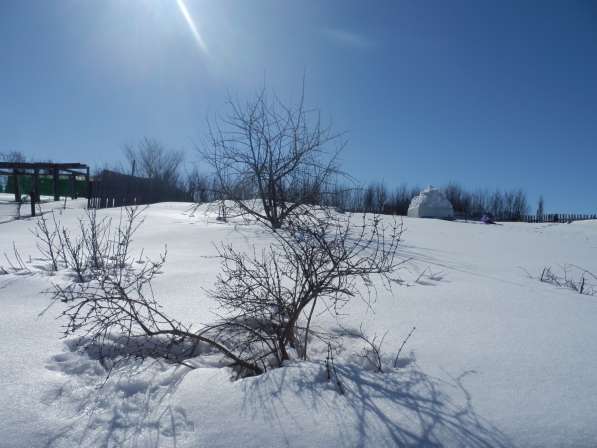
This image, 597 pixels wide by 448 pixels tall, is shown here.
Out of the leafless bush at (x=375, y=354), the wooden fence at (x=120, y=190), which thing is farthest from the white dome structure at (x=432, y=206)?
the leafless bush at (x=375, y=354)

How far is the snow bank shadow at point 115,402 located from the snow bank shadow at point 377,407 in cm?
34

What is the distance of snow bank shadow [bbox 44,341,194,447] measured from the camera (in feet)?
4.29

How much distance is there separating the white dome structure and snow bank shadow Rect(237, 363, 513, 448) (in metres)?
17.6

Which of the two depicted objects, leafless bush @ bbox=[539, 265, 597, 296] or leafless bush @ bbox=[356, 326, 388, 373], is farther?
leafless bush @ bbox=[539, 265, 597, 296]

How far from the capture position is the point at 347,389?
1.53 meters

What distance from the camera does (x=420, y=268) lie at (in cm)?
431

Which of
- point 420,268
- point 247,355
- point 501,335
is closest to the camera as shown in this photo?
point 247,355

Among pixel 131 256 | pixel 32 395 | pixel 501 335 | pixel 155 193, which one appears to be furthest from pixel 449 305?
pixel 155 193

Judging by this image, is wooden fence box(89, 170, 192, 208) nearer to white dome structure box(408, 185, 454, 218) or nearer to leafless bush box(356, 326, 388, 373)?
leafless bush box(356, 326, 388, 373)

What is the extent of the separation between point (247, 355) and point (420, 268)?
2886 millimetres

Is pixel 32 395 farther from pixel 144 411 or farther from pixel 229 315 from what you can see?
pixel 229 315

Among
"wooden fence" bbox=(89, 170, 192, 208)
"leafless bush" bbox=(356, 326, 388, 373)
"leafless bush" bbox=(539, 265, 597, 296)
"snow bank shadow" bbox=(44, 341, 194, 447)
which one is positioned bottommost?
Answer: "snow bank shadow" bbox=(44, 341, 194, 447)

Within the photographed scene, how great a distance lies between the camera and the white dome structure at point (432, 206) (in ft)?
59.9

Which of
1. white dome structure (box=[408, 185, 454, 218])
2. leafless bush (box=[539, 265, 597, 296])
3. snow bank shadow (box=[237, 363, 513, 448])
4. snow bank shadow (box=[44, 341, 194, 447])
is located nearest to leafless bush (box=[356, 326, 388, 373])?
snow bank shadow (box=[237, 363, 513, 448])
